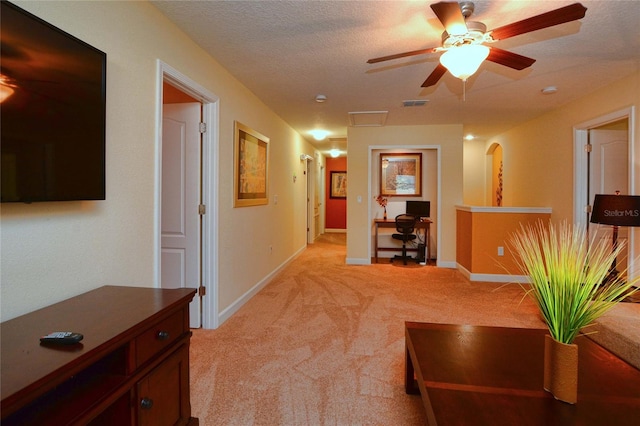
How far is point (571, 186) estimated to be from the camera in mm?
4070

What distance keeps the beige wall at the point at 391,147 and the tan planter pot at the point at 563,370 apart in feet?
14.3

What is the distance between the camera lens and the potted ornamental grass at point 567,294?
1120 millimetres

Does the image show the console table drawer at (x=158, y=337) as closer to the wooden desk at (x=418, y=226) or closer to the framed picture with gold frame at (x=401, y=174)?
the wooden desk at (x=418, y=226)

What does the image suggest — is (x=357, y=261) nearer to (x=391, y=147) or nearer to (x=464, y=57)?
(x=391, y=147)

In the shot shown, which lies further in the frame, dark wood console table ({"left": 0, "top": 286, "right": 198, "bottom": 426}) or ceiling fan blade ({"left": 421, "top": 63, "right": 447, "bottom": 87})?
ceiling fan blade ({"left": 421, "top": 63, "right": 447, "bottom": 87})

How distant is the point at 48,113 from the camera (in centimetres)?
122

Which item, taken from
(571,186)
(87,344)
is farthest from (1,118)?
(571,186)

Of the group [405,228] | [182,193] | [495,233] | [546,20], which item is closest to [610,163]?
[495,233]

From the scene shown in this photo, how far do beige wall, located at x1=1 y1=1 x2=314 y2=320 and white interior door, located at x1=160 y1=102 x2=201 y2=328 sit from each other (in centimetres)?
23

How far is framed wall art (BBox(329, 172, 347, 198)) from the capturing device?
1014 centimetres

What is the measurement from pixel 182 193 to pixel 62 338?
2.04 meters

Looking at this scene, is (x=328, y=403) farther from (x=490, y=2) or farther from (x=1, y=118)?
(x=490, y=2)

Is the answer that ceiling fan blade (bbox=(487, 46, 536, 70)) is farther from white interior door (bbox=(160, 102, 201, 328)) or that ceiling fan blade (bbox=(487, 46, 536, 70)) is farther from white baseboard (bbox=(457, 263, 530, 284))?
white baseboard (bbox=(457, 263, 530, 284))

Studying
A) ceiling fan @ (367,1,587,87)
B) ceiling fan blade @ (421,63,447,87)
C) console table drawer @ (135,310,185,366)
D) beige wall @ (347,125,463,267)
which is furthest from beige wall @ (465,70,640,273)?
console table drawer @ (135,310,185,366)
